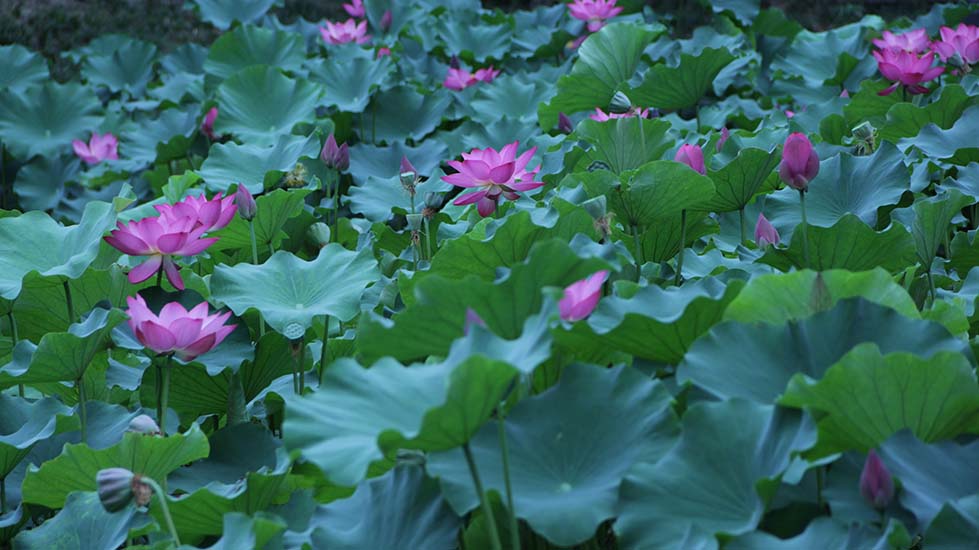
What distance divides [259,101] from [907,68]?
1.48m

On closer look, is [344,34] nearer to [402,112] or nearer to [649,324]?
[402,112]

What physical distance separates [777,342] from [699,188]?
0.42 meters

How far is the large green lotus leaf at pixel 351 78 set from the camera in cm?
258

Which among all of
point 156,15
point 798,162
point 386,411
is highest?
point 386,411

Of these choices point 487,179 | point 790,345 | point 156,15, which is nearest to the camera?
point 790,345

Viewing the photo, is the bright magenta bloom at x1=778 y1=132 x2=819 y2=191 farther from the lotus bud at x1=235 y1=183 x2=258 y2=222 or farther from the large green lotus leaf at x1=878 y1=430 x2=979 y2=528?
the lotus bud at x1=235 y1=183 x2=258 y2=222

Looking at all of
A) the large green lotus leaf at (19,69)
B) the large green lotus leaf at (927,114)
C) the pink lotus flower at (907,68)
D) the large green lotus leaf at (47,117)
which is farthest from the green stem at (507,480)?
the large green lotus leaf at (19,69)

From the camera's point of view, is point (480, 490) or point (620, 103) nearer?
point (480, 490)

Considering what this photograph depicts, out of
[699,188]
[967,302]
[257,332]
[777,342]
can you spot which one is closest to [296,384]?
[257,332]

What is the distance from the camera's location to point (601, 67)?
2104mm

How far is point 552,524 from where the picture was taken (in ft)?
2.40

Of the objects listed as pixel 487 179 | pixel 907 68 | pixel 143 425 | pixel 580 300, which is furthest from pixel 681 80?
pixel 143 425

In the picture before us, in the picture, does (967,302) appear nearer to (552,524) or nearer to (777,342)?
(777,342)

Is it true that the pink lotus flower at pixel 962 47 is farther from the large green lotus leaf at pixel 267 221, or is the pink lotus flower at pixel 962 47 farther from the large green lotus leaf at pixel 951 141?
the large green lotus leaf at pixel 267 221
